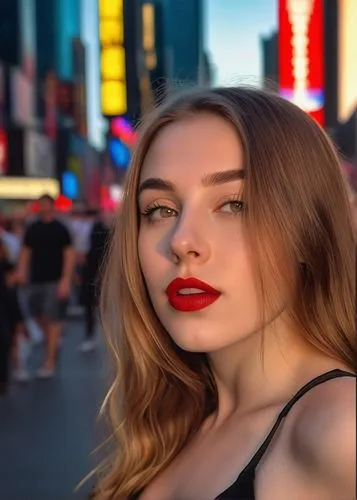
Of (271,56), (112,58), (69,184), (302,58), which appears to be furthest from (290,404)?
(69,184)

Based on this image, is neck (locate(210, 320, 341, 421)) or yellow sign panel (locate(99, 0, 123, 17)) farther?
yellow sign panel (locate(99, 0, 123, 17))

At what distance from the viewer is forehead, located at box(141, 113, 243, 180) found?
1118mm

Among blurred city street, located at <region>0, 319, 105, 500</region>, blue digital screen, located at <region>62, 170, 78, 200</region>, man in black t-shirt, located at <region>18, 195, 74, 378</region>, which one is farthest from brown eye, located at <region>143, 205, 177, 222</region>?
blue digital screen, located at <region>62, 170, 78, 200</region>

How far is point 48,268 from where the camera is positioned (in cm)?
719

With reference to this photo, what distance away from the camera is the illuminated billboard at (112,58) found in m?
14.1

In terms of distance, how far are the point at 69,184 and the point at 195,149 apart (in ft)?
131

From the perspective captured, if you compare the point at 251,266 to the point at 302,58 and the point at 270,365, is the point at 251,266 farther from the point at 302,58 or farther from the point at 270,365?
the point at 302,58

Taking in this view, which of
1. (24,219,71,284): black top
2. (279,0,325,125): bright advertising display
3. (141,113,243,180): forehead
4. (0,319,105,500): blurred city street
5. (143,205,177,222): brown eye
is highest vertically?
(279,0,325,125): bright advertising display

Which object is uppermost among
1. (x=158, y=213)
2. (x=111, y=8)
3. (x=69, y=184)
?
(x=111, y=8)

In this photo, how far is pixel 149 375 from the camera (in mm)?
1519

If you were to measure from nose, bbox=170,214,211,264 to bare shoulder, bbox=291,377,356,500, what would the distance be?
10.0 inches

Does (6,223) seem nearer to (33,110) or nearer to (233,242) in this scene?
(233,242)

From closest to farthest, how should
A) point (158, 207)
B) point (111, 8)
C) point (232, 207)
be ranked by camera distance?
point (232, 207)
point (158, 207)
point (111, 8)

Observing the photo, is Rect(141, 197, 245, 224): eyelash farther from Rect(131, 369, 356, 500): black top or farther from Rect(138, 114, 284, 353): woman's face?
Rect(131, 369, 356, 500): black top
